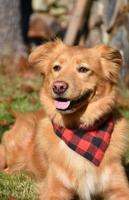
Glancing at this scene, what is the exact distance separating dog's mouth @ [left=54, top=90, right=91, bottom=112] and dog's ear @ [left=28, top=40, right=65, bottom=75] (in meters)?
0.56

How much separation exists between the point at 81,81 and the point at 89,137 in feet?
1.84

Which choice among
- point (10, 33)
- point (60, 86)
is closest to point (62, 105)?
point (60, 86)

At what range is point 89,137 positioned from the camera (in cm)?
570

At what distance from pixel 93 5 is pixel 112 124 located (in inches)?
283

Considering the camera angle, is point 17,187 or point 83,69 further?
point 17,187

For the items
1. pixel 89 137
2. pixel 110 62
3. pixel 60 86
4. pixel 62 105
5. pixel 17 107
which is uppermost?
pixel 110 62

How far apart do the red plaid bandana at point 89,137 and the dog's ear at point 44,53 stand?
0.62 m

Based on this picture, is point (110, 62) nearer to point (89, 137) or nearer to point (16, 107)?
point (89, 137)

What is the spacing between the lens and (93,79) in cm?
557

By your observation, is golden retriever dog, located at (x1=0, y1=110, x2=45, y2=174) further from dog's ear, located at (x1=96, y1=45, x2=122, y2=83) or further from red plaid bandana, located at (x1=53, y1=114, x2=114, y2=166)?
dog's ear, located at (x1=96, y1=45, x2=122, y2=83)

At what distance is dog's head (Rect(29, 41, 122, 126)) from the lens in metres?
5.39

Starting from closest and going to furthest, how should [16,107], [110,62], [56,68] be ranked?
1. [56,68]
2. [110,62]
3. [16,107]

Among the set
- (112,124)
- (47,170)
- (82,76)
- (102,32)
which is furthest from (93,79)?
(102,32)

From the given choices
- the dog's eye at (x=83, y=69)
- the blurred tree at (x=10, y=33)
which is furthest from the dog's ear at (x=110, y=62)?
the blurred tree at (x=10, y=33)
